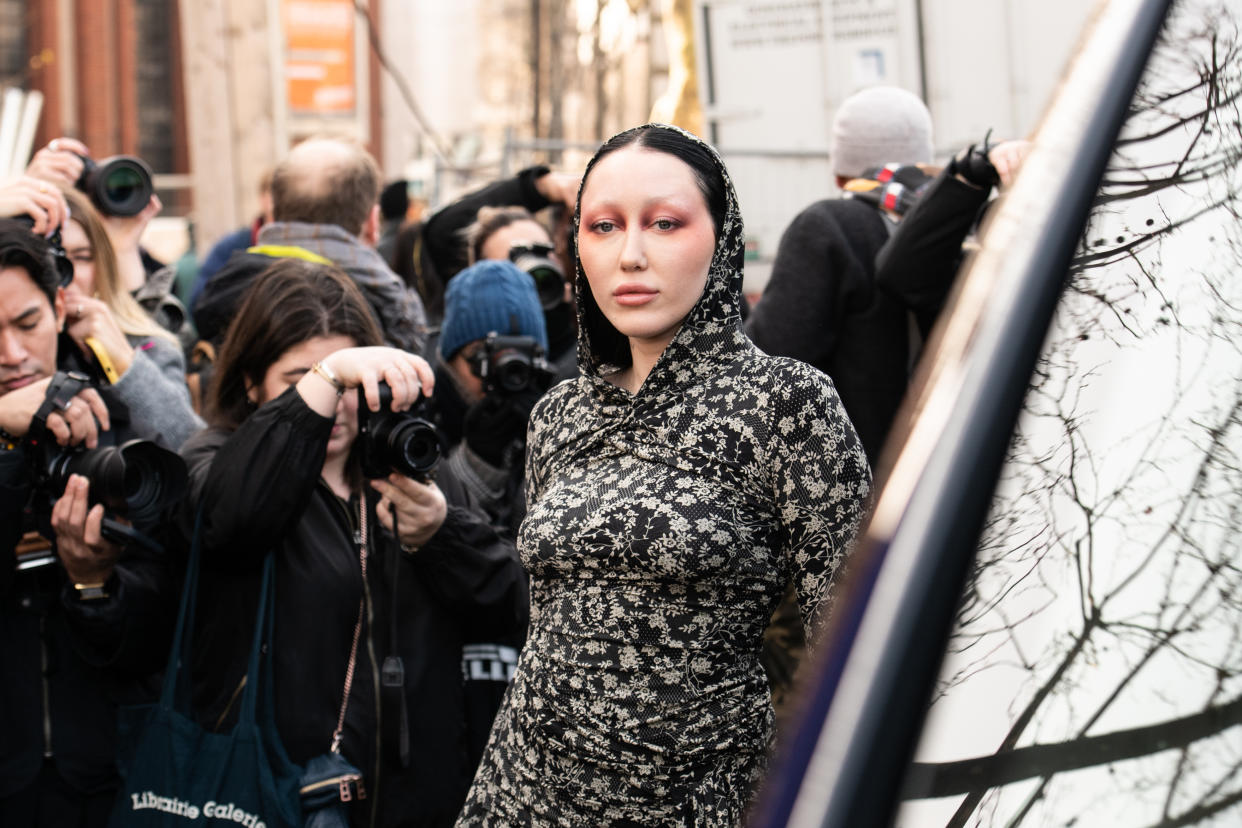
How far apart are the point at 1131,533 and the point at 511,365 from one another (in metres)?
2.38

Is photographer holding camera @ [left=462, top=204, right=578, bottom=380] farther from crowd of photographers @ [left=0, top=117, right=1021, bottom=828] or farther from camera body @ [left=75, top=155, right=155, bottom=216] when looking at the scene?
camera body @ [left=75, top=155, right=155, bottom=216]

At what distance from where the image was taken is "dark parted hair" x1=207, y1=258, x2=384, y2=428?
9.77 feet

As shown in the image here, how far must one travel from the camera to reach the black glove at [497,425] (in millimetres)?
3307

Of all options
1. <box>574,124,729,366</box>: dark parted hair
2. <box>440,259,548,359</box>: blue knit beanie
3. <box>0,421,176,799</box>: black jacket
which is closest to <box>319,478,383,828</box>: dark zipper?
<box>0,421,176,799</box>: black jacket

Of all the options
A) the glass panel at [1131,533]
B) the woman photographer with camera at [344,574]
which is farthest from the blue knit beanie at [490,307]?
the glass panel at [1131,533]

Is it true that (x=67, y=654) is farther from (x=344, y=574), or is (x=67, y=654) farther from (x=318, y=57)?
(x=318, y=57)

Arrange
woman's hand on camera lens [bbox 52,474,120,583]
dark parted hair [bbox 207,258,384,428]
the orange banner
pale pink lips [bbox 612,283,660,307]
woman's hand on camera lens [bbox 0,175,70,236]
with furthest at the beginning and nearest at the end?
the orange banner, woman's hand on camera lens [bbox 0,175,70,236], dark parted hair [bbox 207,258,384,428], woman's hand on camera lens [bbox 52,474,120,583], pale pink lips [bbox 612,283,660,307]

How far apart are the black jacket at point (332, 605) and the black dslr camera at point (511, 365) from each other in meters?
0.53

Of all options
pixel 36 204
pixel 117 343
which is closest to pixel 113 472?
pixel 117 343

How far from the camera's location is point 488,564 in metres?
2.85

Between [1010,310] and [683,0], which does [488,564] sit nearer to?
[1010,310]

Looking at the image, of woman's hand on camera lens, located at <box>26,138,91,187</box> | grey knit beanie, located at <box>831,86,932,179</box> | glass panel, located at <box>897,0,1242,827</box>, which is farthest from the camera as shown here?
woman's hand on camera lens, located at <box>26,138,91,187</box>

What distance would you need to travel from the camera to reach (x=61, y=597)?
285 centimetres

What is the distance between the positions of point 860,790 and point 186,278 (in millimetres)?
7639
